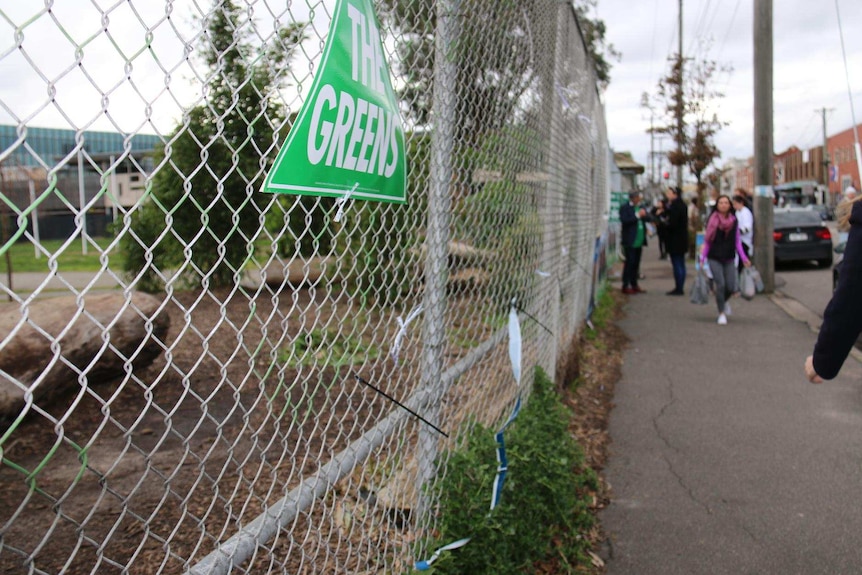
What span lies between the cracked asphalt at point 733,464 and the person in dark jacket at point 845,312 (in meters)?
1.17

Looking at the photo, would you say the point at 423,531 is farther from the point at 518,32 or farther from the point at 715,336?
the point at 715,336

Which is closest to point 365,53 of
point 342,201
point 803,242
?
point 342,201

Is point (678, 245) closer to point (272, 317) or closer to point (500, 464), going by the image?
point (500, 464)

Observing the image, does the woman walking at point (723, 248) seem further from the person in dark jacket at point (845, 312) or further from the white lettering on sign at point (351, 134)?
the white lettering on sign at point (351, 134)

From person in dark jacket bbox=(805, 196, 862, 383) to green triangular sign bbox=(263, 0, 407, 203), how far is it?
1576mm

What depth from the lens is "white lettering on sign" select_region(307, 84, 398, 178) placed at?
1.71 meters

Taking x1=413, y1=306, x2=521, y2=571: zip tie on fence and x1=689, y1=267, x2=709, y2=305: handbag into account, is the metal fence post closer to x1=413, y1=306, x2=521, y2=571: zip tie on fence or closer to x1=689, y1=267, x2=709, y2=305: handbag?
x1=413, y1=306, x2=521, y2=571: zip tie on fence

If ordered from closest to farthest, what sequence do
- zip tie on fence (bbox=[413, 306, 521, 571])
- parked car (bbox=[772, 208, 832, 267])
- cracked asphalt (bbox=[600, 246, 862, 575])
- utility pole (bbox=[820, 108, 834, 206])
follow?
Answer: 1. zip tie on fence (bbox=[413, 306, 521, 571])
2. cracked asphalt (bbox=[600, 246, 862, 575])
3. parked car (bbox=[772, 208, 832, 267])
4. utility pole (bbox=[820, 108, 834, 206])

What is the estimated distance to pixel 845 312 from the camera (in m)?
2.70

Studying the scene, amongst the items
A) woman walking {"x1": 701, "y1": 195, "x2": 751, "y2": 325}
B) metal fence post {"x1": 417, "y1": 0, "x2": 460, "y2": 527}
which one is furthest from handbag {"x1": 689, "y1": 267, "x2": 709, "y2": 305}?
metal fence post {"x1": 417, "y1": 0, "x2": 460, "y2": 527}

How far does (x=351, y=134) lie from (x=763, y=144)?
12.9 m

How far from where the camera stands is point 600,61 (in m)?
36.0

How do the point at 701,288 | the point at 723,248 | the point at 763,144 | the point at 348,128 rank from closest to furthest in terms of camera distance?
the point at 348,128
the point at 723,248
the point at 701,288
the point at 763,144

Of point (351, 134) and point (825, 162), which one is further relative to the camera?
point (825, 162)
